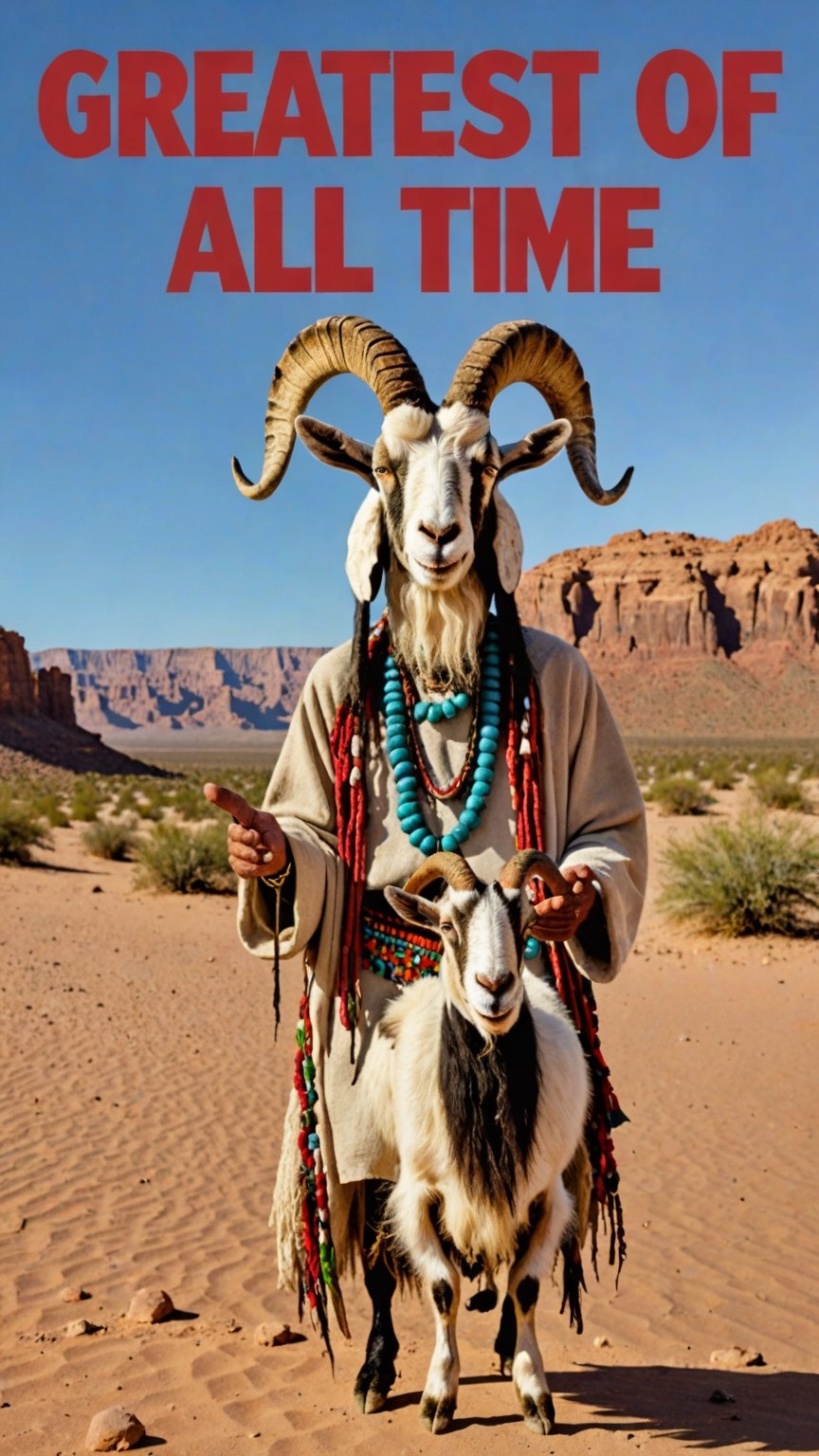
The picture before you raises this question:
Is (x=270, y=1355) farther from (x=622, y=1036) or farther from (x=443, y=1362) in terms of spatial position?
(x=622, y=1036)

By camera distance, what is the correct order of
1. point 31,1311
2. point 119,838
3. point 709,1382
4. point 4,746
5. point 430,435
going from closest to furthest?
1. point 430,435
2. point 709,1382
3. point 31,1311
4. point 119,838
5. point 4,746

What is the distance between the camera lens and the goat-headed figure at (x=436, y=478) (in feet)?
9.29

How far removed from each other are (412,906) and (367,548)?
3.28 ft

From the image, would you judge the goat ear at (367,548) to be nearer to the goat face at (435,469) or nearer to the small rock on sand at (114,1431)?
the goat face at (435,469)

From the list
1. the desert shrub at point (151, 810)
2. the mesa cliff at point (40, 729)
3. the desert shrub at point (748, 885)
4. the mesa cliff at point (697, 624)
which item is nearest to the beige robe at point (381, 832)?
the desert shrub at point (748, 885)

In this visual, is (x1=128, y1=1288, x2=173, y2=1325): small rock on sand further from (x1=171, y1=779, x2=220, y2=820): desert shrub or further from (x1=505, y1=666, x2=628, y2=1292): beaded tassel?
(x1=171, y1=779, x2=220, y2=820): desert shrub

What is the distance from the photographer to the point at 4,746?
57.5m

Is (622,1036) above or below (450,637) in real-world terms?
below

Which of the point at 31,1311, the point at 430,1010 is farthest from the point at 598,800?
the point at 31,1311

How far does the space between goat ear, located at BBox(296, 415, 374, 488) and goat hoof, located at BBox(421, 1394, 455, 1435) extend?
8.17ft

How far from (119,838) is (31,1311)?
18.1 metres

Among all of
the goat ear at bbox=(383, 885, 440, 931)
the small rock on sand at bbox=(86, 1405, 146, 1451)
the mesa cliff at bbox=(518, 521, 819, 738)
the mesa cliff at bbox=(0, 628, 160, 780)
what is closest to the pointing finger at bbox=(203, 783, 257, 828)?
the goat ear at bbox=(383, 885, 440, 931)

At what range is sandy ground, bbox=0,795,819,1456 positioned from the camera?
3.36 meters

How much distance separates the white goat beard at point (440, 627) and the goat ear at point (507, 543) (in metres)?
0.07
